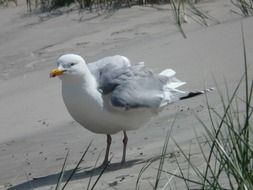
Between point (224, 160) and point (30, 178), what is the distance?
303 centimetres

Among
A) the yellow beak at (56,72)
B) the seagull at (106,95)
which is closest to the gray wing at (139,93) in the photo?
the seagull at (106,95)

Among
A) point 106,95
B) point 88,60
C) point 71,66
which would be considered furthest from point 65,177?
point 88,60

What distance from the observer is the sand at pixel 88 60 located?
287 inches

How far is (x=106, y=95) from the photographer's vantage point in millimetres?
7305

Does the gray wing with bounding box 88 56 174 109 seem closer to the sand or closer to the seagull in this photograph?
the seagull

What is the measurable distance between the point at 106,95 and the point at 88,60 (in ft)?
13.3

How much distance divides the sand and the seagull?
255 millimetres

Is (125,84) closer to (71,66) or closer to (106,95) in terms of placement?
(106,95)

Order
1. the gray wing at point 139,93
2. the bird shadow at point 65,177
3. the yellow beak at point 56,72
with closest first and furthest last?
the bird shadow at point 65,177
the yellow beak at point 56,72
the gray wing at point 139,93

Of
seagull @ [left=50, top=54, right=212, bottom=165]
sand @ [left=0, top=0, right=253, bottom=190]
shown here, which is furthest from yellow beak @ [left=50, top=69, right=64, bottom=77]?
sand @ [left=0, top=0, right=253, bottom=190]

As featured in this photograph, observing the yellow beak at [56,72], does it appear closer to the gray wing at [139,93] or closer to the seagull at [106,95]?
the seagull at [106,95]

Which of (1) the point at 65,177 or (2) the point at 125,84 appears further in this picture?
(2) the point at 125,84

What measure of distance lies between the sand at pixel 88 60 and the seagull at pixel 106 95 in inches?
10.0

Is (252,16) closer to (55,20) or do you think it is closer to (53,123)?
(53,123)
